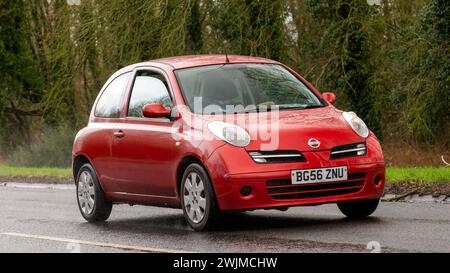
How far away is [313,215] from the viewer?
1263 centimetres

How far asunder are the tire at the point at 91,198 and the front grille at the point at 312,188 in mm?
3097

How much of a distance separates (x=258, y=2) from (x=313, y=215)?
42.8 ft

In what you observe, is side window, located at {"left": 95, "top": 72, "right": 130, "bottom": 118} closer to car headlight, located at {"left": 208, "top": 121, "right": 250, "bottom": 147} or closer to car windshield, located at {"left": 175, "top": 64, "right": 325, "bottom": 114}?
car windshield, located at {"left": 175, "top": 64, "right": 325, "bottom": 114}

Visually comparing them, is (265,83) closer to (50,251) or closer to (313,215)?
(313,215)

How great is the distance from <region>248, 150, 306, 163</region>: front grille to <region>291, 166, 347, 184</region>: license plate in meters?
0.13

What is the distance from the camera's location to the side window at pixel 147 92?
486 inches

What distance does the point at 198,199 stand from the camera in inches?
437

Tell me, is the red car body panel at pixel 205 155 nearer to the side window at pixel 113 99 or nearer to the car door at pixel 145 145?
the car door at pixel 145 145

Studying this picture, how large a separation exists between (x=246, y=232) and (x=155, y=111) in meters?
1.64

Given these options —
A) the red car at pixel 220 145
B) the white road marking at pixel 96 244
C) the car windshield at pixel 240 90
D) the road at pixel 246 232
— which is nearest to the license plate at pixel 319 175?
the red car at pixel 220 145

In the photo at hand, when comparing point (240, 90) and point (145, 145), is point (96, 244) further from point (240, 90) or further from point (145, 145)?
point (240, 90)

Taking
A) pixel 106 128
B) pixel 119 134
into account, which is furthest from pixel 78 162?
pixel 119 134

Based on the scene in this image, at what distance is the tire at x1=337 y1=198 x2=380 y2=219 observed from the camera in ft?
38.7

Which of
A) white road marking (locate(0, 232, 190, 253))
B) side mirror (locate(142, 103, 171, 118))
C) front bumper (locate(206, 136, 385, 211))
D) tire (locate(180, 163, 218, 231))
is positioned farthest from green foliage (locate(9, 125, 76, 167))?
front bumper (locate(206, 136, 385, 211))
